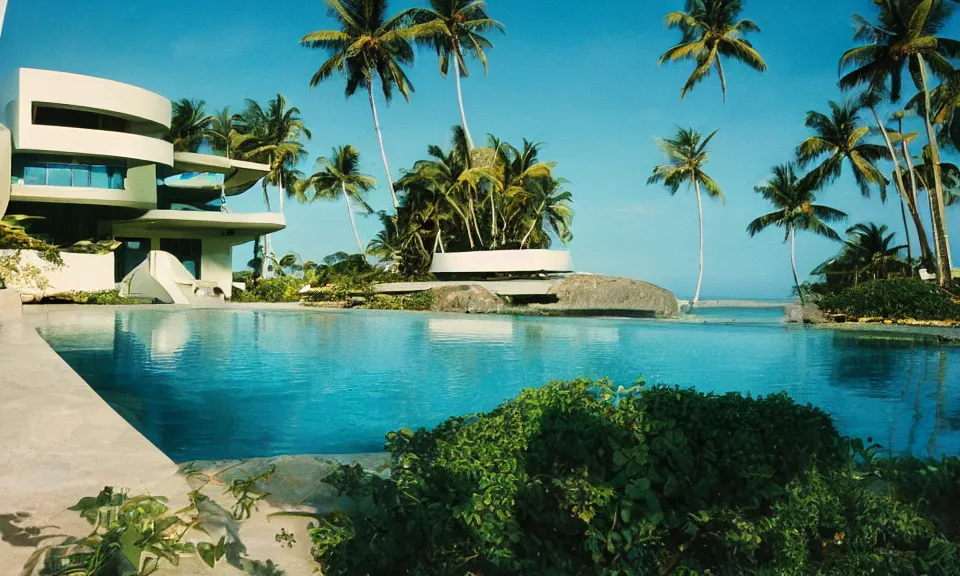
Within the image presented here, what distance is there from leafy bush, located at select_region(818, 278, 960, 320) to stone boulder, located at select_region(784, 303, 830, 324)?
42 cm

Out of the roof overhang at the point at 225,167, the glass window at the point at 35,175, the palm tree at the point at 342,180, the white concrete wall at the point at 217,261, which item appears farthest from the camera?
the palm tree at the point at 342,180

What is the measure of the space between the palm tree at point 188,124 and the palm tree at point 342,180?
7.93 metres

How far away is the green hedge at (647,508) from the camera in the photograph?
224cm

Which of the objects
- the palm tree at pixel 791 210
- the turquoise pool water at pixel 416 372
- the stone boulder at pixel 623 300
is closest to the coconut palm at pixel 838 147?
the palm tree at pixel 791 210

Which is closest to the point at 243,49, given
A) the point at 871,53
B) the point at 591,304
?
the point at 591,304

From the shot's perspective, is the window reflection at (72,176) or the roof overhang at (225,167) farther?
the roof overhang at (225,167)

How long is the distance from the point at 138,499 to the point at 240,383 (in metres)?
6.44

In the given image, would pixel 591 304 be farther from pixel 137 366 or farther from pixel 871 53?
pixel 137 366

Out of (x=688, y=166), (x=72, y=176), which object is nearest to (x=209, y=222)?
(x=72, y=176)

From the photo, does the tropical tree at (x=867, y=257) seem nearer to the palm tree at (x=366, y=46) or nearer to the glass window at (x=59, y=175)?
the palm tree at (x=366, y=46)

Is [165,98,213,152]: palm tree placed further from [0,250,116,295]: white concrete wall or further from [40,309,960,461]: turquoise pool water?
[40,309,960,461]: turquoise pool water

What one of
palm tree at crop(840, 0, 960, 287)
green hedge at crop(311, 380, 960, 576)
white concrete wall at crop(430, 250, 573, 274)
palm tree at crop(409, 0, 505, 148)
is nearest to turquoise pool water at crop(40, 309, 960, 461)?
green hedge at crop(311, 380, 960, 576)

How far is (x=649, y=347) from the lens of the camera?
39.7 ft

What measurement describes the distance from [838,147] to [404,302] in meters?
18.2
